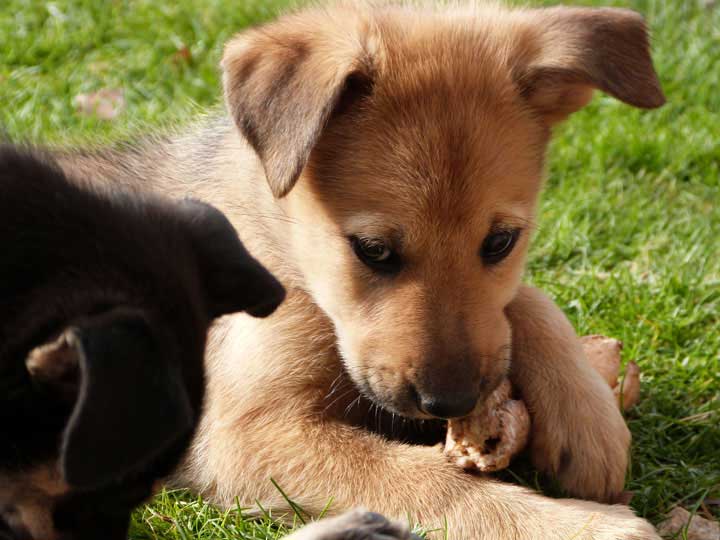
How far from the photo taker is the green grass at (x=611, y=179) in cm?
422

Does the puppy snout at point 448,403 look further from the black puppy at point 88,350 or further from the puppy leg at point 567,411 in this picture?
the black puppy at point 88,350

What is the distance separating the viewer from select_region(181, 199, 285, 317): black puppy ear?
309 centimetres

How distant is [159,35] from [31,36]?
0.78m

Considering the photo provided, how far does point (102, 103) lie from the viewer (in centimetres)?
650

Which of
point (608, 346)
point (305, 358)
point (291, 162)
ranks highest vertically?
point (291, 162)

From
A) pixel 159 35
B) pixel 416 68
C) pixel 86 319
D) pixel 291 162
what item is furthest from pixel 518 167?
pixel 159 35

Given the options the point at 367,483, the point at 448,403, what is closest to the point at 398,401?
the point at 448,403

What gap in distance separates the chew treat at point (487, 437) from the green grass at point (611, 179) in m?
0.55

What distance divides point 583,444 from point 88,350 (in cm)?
211

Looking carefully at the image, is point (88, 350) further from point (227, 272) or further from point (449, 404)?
point (449, 404)

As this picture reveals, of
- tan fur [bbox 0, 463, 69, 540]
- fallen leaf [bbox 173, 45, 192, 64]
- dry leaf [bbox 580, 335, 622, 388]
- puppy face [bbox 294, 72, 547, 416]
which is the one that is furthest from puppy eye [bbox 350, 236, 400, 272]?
fallen leaf [bbox 173, 45, 192, 64]

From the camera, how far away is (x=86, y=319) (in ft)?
8.01

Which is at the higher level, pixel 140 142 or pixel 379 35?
pixel 379 35

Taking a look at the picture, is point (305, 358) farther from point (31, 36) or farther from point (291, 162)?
point (31, 36)
